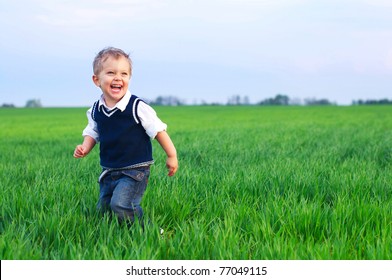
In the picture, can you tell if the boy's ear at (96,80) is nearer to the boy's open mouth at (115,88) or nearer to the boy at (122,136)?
the boy at (122,136)

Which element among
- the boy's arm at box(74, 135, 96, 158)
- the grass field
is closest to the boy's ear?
the boy's arm at box(74, 135, 96, 158)

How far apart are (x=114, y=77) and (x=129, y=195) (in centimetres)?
92

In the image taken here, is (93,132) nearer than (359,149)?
Yes

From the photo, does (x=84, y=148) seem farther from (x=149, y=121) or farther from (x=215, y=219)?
(x=215, y=219)

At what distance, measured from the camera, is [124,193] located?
3506mm

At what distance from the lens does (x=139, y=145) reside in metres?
3.63

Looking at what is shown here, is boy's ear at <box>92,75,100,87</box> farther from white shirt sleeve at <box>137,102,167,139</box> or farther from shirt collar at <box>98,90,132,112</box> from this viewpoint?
white shirt sleeve at <box>137,102,167,139</box>

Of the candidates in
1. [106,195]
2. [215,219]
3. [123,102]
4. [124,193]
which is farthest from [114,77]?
[215,219]

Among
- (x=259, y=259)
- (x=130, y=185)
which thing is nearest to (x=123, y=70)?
(x=130, y=185)

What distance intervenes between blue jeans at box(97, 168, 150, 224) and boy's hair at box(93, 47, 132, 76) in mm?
829

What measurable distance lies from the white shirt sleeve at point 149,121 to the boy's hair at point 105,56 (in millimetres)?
322
